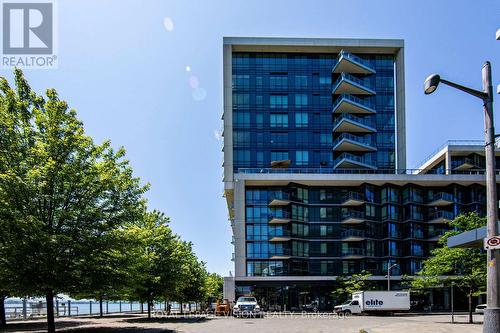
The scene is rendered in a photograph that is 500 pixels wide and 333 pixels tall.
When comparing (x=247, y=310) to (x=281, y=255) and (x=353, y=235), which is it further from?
(x=353, y=235)

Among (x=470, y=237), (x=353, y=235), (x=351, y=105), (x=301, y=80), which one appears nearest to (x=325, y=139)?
(x=351, y=105)

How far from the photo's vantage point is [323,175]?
6850cm

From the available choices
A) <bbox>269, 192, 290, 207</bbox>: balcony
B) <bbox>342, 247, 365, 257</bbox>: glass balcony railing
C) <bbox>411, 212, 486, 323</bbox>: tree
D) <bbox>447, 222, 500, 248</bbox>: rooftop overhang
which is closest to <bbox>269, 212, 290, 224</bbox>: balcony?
<bbox>269, 192, 290, 207</bbox>: balcony

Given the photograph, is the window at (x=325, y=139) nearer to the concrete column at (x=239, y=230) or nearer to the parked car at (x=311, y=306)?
the concrete column at (x=239, y=230)

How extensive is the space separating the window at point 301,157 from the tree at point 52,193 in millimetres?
53221

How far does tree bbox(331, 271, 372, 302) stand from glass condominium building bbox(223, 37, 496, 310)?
2285 millimetres

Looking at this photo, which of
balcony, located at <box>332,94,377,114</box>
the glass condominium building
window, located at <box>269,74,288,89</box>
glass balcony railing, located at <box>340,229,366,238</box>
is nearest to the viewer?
the glass condominium building

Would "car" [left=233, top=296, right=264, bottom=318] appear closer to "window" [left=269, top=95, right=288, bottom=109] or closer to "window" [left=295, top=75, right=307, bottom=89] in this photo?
"window" [left=269, top=95, right=288, bottom=109]

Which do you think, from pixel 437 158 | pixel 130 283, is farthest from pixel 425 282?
pixel 437 158

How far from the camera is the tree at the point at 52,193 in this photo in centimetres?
1856

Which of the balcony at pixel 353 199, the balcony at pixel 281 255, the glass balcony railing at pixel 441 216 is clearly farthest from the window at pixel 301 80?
the glass balcony railing at pixel 441 216

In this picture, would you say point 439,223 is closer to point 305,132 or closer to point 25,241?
point 305,132

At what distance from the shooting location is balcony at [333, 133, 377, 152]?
73.2 meters

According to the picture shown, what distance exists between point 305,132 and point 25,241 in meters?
59.5
